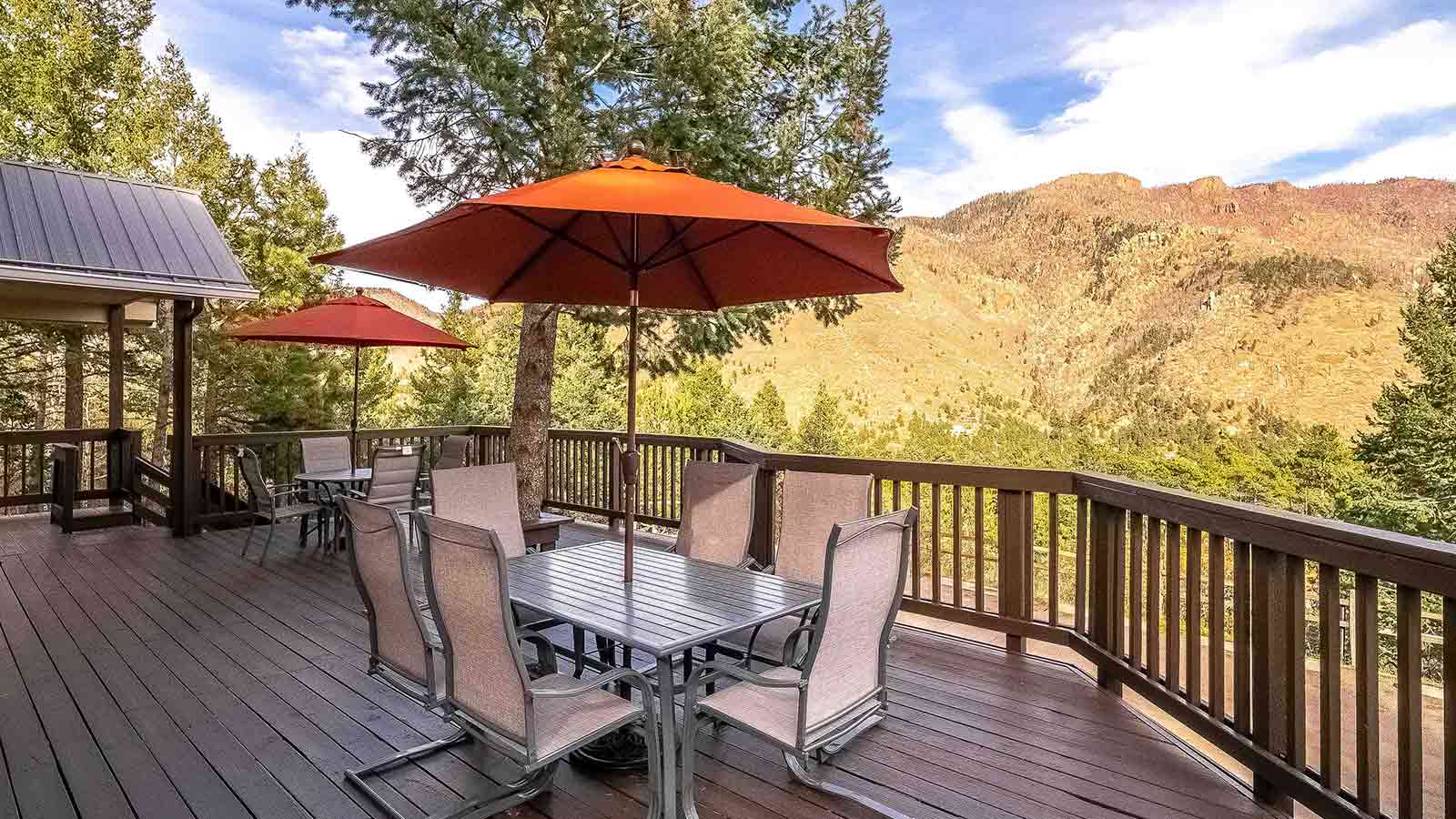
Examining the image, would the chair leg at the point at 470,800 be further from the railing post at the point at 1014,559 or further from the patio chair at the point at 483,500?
the railing post at the point at 1014,559

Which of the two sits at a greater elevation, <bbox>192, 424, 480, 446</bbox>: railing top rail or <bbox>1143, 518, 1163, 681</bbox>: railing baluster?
<bbox>192, 424, 480, 446</bbox>: railing top rail

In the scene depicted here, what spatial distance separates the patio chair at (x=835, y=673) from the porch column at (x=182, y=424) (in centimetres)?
677

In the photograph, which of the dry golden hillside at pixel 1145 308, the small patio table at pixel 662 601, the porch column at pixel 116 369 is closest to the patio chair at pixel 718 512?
the small patio table at pixel 662 601

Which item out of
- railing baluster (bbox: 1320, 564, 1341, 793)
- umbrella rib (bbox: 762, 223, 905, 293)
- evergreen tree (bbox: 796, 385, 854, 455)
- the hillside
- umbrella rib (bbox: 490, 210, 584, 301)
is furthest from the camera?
the hillside

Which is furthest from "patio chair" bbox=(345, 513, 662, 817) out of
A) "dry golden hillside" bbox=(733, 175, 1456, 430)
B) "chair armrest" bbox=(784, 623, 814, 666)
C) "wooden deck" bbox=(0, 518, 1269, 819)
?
"dry golden hillside" bbox=(733, 175, 1456, 430)

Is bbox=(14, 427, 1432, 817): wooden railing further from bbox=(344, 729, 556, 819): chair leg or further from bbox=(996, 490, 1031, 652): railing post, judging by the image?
bbox=(344, 729, 556, 819): chair leg

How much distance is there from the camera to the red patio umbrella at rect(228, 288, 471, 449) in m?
6.00

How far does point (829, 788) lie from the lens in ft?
8.27

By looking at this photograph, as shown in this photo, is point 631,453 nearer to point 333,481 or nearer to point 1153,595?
point 1153,595

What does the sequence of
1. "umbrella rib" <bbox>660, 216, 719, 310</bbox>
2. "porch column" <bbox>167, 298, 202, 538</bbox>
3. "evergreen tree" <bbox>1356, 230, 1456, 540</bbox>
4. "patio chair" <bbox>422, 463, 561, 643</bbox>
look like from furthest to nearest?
1. "evergreen tree" <bbox>1356, 230, 1456, 540</bbox>
2. "porch column" <bbox>167, 298, 202, 538</bbox>
3. "umbrella rib" <bbox>660, 216, 719, 310</bbox>
4. "patio chair" <bbox>422, 463, 561, 643</bbox>

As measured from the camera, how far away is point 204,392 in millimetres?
15773

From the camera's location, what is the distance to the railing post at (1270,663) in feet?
8.09

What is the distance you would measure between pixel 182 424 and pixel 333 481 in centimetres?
205

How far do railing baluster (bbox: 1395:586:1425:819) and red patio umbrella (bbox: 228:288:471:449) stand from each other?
5940 mm
